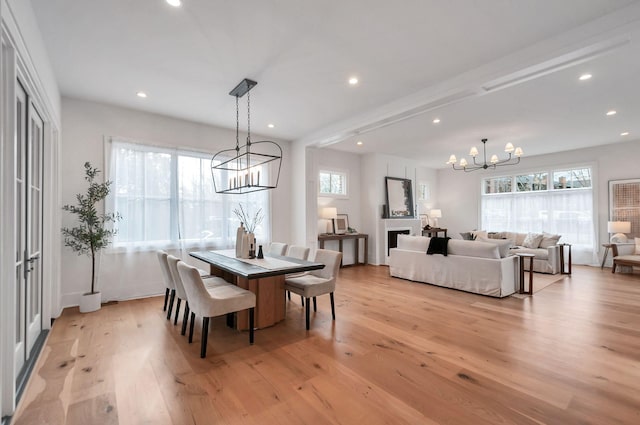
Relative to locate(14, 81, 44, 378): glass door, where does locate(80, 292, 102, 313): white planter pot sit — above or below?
below

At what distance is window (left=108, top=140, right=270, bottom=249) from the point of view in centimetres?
441

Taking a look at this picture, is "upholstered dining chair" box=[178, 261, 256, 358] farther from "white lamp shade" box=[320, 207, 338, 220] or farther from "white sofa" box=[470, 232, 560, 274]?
"white sofa" box=[470, 232, 560, 274]

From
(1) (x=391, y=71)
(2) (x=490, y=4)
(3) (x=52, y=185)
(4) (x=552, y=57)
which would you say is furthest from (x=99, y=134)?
(4) (x=552, y=57)

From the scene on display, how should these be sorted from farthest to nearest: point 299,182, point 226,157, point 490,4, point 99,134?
point 299,182 → point 226,157 → point 99,134 → point 490,4

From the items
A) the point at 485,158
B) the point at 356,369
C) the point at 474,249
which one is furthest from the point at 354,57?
the point at 485,158

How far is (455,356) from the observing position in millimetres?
2592

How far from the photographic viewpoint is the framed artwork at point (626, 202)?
6.50m

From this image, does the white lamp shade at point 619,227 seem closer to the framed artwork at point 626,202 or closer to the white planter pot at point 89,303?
the framed artwork at point 626,202

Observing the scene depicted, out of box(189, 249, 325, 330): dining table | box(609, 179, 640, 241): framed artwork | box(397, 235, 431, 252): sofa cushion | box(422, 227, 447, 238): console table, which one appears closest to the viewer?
box(189, 249, 325, 330): dining table

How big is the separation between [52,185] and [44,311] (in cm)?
141

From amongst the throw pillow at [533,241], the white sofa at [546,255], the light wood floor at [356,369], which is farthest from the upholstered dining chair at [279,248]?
the throw pillow at [533,241]

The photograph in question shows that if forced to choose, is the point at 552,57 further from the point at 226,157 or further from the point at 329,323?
the point at 226,157

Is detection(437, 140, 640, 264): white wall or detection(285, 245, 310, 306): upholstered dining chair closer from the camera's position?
detection(285, 245, 310, 306): upholstered dining chair

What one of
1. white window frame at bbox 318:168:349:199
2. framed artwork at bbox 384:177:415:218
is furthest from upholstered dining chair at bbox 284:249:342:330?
framed artwork at bbox 384:177:415:218
